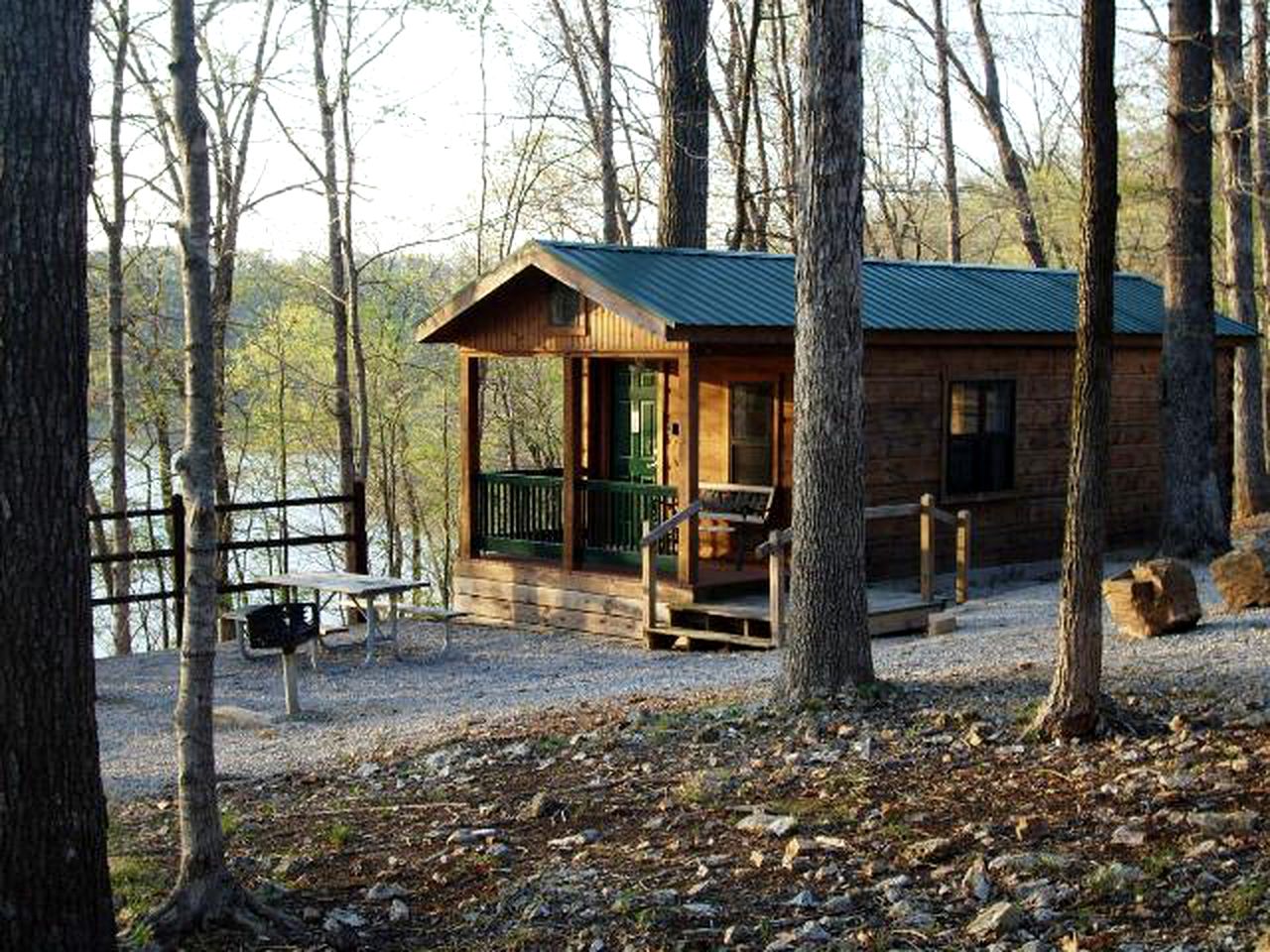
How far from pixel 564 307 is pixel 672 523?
300 cm

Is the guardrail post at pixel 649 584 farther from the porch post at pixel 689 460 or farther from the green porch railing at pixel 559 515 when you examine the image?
the green porch railing at pixel 559 515

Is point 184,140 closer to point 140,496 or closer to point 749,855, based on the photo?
point 749,855

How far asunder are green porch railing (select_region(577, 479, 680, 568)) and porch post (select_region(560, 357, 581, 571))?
148 mm

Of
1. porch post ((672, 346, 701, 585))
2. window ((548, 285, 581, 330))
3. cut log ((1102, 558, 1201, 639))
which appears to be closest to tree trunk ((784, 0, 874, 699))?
cut log ((1102, 558, 1201, 639))

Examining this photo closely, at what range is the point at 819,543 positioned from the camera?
32.0 feet

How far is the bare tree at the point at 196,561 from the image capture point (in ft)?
19.7

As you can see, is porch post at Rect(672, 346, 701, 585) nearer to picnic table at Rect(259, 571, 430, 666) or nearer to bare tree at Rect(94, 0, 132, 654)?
picnic table at Rect(259, 571, 430, 666)

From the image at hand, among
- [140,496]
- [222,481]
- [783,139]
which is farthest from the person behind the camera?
[140,496]

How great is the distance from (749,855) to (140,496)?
3880 cm

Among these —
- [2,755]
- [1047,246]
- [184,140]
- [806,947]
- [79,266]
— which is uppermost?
[1047,246]

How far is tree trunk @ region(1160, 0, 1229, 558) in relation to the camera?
52.6ft

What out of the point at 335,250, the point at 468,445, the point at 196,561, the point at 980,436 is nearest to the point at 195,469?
the point at 196,561

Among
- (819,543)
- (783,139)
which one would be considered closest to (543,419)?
(783,139)

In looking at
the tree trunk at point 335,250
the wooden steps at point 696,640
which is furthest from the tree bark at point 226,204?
the wooden steps at point 696,640
